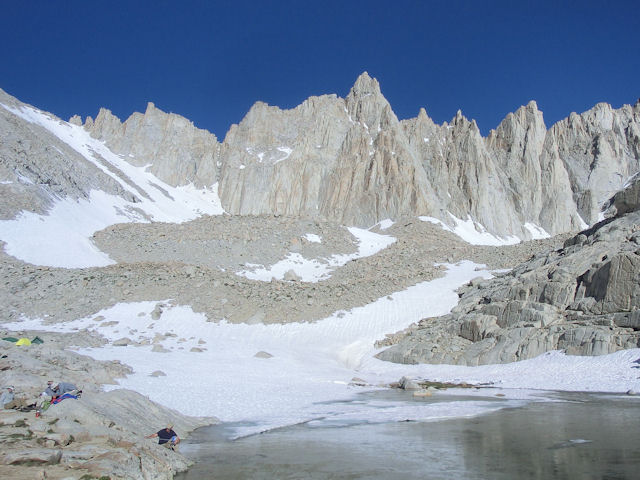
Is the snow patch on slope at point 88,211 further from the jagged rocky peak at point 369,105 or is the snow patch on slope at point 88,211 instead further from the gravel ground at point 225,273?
the jagged rocky peak at point 369,105

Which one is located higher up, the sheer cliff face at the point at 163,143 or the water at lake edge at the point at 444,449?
the sheer cliff face at the point at 163,143

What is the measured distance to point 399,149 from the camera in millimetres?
90875

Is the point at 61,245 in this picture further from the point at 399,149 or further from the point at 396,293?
the point at 399,149

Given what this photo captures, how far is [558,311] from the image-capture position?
23.9 meters

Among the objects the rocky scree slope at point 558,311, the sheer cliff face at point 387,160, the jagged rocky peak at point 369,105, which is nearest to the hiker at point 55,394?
the rocky scree slope at point 558,311

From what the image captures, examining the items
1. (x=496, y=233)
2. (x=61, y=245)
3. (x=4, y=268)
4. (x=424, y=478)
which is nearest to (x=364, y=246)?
(x=61, y=245)

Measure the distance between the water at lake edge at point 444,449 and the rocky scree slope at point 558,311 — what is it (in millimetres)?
8304

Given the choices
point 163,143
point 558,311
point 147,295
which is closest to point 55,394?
point 558,311

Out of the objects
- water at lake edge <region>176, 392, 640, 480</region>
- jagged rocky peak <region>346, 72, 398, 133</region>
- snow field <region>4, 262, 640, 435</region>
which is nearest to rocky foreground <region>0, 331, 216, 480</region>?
water at lake edge <region>176, 392, 640, 480</region>

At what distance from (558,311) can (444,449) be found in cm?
1638

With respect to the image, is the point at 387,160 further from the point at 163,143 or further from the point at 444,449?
the point at 444,449

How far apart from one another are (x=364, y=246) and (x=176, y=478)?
46.9 metres

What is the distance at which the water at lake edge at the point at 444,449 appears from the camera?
8.55 meters

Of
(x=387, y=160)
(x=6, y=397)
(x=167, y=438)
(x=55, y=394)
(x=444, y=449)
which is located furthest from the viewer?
(x=387, y=160)
